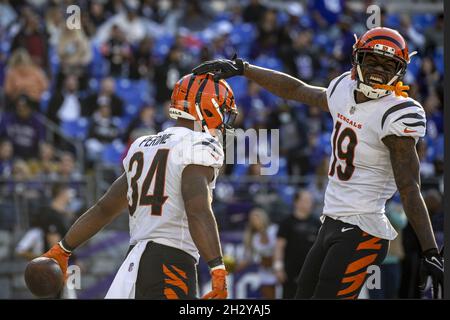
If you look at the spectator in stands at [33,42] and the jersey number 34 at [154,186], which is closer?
the jersey number 34 at [154,186]

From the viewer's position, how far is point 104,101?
12141 millimetres

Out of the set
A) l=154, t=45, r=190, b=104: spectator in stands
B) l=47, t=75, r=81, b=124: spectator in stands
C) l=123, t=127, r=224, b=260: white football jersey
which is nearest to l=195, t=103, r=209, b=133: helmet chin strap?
l=123, t=127, r=224, b=260: white football jersey

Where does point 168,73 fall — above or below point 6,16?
below

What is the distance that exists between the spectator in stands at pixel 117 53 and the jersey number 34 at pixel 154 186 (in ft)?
26.4

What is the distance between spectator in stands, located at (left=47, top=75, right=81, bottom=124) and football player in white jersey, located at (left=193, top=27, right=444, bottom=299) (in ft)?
22.4

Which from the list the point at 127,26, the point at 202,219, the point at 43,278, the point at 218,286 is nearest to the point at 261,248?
the point at 127,26

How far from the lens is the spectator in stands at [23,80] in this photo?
12.2 meters

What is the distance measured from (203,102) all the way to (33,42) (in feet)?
26.7

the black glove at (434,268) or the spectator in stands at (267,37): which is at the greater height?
the spectator in stands at (267,37)

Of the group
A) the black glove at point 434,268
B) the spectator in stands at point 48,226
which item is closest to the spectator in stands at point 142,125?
the spectator in stands at point 48,226

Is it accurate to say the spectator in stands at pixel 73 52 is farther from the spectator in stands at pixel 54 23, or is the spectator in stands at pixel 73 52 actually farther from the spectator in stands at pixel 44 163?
the spectator in stands at pixel 44 163

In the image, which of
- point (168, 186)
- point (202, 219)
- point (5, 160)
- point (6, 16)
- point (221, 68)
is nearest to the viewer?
point (202, 219)

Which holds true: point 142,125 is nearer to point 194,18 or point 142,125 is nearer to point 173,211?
point 194,18

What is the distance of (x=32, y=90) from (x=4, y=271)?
2904 mm
